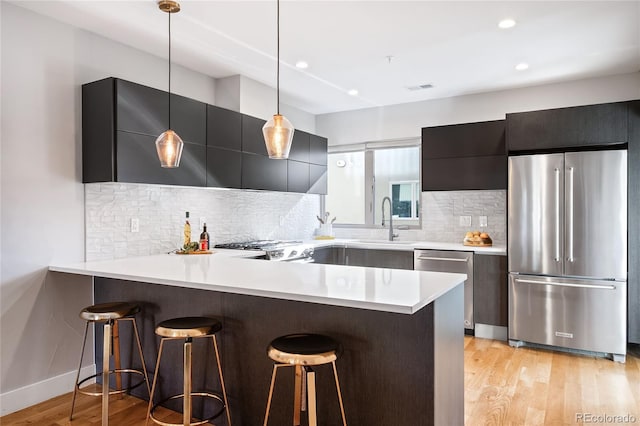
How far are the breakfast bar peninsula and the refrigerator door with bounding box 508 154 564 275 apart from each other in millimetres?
2041

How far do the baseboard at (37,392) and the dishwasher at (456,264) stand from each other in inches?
126

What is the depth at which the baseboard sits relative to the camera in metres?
2.78

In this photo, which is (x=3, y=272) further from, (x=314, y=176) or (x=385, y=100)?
(x=385, y=100)

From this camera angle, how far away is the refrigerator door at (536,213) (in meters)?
3.89

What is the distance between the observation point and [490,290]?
427 cm

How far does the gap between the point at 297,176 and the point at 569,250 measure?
9.38ft

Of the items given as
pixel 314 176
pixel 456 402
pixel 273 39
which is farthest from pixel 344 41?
pixel 456 402

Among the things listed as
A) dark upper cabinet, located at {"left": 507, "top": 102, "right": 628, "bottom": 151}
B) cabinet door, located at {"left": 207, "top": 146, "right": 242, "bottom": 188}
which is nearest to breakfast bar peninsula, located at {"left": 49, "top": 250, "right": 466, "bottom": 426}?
cabinet door, located at {"left": 207, "top": 146, "right": 242, "bottom": 188}

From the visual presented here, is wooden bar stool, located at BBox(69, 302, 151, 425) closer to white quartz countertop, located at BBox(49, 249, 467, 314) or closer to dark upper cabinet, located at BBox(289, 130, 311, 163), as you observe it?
white quartz countertop, located at BBox(49, 249, 467, 314)

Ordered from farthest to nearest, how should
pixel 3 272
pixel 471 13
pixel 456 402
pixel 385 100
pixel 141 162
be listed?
pixel 385 100 → pixel 141 162 → pixel 471 13 → pixel 3 272 → pixel 456 402

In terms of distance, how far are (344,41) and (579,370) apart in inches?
127

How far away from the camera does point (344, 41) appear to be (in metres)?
3.53

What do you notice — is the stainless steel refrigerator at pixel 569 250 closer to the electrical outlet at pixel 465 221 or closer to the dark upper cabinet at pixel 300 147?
the electrical outlet at pixel 465 221

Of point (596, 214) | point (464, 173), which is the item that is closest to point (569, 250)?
point (596, 214)
